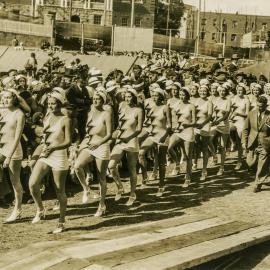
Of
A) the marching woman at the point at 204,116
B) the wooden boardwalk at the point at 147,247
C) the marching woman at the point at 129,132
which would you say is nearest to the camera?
the wooden boardwalk at the point at 147,247

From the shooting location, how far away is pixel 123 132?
1120 centimetres

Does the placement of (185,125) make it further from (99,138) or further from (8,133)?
(8,133)

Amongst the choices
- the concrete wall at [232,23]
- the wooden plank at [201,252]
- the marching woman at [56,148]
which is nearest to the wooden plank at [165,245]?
the wooden plank at [201,252]

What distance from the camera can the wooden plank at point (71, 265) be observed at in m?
7.15

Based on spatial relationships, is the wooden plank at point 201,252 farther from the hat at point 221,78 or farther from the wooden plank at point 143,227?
the hat at point 221,78

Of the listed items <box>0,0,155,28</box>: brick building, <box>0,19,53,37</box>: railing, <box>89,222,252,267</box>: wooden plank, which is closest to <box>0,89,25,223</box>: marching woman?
<box>89,222,252,267</box>: wooden plank

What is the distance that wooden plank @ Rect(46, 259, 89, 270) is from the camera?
7152 mm

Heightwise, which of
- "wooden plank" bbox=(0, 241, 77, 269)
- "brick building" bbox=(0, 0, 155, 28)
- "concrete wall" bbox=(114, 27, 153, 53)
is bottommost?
"wooden plank" bbox=(0, 241, 77, 269)

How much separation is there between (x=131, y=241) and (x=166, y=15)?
70.6 metres

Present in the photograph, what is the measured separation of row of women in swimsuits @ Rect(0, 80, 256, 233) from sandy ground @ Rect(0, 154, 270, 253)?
0.24 m

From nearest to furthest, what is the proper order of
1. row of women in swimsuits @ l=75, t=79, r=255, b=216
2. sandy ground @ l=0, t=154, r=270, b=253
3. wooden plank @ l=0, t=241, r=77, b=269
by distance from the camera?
wooden plank @ l=0, t=241, r=77, b=269, sandy ground @ l=0, t=154, r=270, b=253, row of women in swimsuits @ l=75, t=79, r=255, b=216

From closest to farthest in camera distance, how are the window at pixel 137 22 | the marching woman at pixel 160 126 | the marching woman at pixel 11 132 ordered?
the marching woman at pixel 11 132, the marching woman at pixel 160 126, the window at pixel 137 22

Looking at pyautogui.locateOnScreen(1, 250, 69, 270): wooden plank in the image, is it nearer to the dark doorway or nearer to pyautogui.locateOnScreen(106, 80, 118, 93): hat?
pyautogui.locateOnScreen(106, 80, 118, 93): hat

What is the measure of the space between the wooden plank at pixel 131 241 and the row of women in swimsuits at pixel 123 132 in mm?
1252
